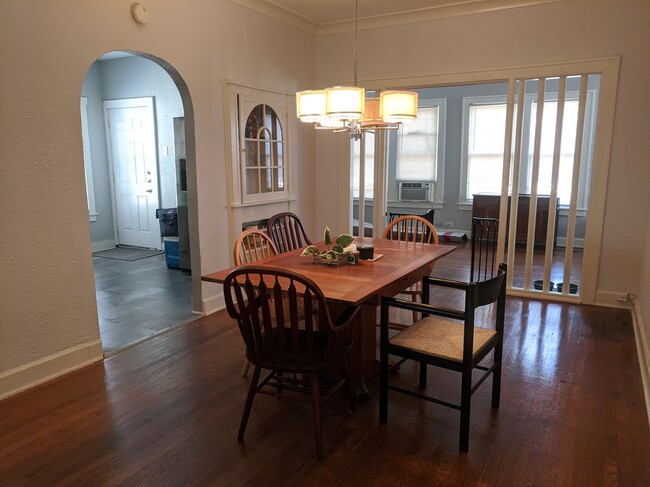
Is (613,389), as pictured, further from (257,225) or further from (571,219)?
(257,225)

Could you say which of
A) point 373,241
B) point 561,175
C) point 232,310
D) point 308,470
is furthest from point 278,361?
point 561,175

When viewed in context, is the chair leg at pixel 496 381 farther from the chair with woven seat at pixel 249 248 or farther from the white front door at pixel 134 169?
the white front door at pixel 134 169

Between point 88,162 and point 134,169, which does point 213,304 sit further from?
point 88,162

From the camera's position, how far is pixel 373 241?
3.62 meters

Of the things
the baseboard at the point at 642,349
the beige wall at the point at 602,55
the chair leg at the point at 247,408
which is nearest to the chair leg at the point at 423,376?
the chair leg at the point at 247,408

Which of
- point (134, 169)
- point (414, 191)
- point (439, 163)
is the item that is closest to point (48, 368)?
point (134, 169)

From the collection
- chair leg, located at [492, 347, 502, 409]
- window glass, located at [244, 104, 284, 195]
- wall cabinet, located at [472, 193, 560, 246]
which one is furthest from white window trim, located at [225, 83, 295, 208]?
wall cabinet, located at [472, 193, 560, 246]

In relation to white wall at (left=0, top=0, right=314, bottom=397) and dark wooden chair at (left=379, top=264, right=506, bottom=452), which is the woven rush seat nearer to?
dark wooden chair at (left=379, top=264, right=506, bottom=452)

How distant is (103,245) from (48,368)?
440 centimetres

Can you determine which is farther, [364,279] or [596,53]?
[596,53]

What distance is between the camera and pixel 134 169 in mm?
6812

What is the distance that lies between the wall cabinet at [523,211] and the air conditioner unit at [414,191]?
1.00m

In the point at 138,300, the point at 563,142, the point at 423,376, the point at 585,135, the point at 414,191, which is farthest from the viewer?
the point at 414,191

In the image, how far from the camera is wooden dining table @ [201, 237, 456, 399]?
2.37 meters
